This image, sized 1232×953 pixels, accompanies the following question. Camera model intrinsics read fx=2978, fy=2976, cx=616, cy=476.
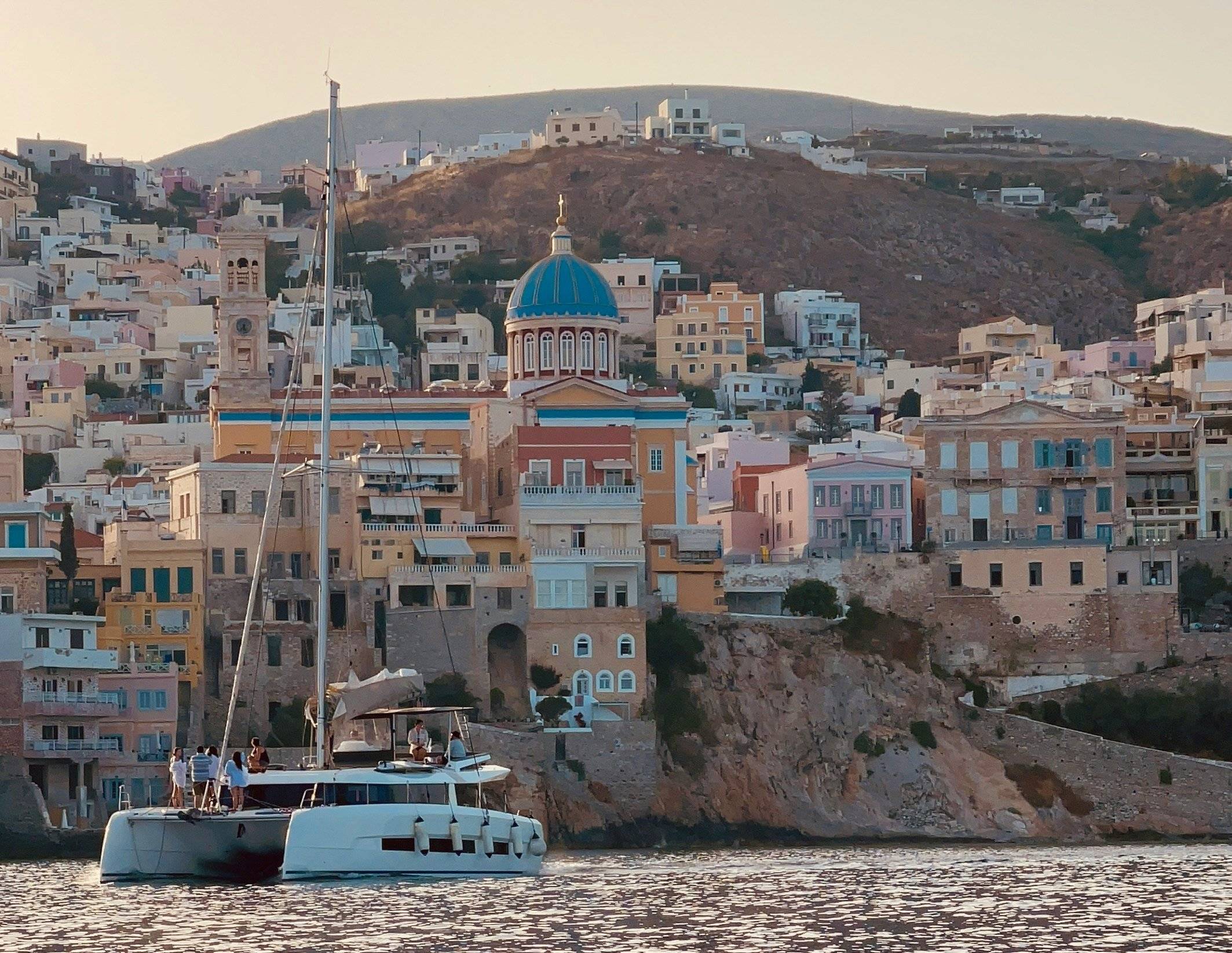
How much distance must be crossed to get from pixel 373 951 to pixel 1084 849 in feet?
115

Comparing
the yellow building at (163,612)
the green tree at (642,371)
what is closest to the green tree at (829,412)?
the green tree at (642,371)

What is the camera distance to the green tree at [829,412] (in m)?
124

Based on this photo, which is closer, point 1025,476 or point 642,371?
point 1025,476

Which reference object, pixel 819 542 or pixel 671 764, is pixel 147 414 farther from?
pixel 671 764

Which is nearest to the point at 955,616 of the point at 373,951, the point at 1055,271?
the point at 373,951

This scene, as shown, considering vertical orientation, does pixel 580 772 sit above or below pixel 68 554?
below

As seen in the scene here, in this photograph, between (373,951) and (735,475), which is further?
(735,475)

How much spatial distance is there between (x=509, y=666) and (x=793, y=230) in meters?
94.5

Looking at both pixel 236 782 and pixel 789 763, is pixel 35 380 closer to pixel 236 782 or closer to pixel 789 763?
pixel 789 763

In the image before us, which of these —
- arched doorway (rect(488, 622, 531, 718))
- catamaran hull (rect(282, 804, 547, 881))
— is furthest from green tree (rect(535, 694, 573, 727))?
catamaran hull (rect(282, 804, 547, 881))

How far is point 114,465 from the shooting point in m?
115

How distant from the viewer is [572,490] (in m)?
88.1

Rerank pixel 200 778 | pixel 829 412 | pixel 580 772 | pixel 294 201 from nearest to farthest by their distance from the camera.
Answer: pixel 200 778 → pixel 580 772 → pixel 829 412 → pixel 294 201

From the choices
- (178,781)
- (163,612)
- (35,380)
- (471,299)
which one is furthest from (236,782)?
(471,299)
